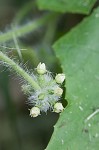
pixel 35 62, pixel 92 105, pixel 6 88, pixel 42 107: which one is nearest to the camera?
pixel 42 107

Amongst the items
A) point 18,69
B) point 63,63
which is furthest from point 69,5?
point 18,69

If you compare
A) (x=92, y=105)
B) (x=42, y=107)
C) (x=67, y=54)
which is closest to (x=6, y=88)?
(x=67, y=54)

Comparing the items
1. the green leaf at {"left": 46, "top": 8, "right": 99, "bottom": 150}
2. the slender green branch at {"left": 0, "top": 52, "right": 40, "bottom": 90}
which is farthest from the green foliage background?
the slender green branch at {"left": 0, "top": 52, "right": 40, "bottom": 90}

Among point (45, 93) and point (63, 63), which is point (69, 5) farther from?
point (45, 93)

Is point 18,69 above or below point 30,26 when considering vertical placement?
above

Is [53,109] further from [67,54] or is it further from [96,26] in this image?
[96,26]

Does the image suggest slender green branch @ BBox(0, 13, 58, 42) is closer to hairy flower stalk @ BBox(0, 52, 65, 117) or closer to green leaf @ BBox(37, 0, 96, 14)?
green leaf @ BBox(37, 0, 96, 14)

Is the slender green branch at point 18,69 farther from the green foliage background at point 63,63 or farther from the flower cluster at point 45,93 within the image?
the green foliage background at point 63,63
